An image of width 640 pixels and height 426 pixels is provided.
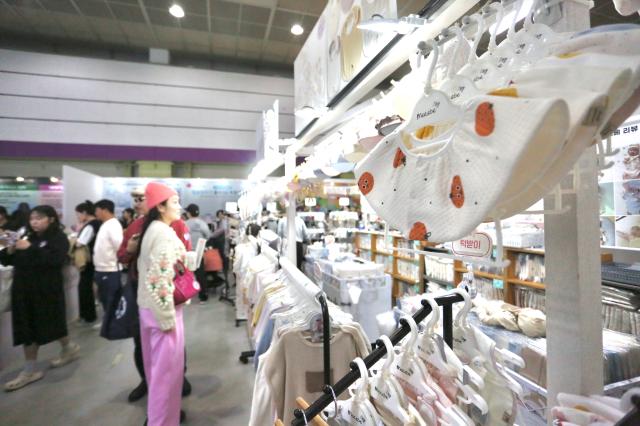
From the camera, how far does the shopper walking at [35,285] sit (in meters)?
3.24

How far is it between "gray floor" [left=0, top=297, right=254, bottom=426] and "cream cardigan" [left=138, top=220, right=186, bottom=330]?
1130 millimetres

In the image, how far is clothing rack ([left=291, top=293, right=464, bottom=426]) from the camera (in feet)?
3.10

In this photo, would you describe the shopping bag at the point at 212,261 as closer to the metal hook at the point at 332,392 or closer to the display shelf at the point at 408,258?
the display shelf at the point at 408,258

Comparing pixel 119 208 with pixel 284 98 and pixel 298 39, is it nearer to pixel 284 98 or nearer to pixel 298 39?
pixel 284 98

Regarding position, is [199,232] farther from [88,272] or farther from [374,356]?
[374,356]

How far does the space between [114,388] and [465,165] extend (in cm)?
388

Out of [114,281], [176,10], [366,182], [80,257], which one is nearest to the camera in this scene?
[366,182]

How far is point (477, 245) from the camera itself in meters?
0.86

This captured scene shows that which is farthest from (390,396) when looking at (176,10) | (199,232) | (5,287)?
(176,10)

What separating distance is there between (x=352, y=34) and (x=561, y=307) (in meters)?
1.85

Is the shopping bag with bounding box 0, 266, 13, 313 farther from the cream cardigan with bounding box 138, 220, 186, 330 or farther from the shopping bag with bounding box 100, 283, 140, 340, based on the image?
the cream cardigan with bounding box 138, 220, 186, 330

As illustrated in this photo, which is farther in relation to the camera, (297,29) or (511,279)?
(297,29)

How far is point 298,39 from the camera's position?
7.46 m

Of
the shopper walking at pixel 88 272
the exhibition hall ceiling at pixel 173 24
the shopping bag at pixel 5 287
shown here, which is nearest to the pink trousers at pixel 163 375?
the shopping bag at pixel 5 287
